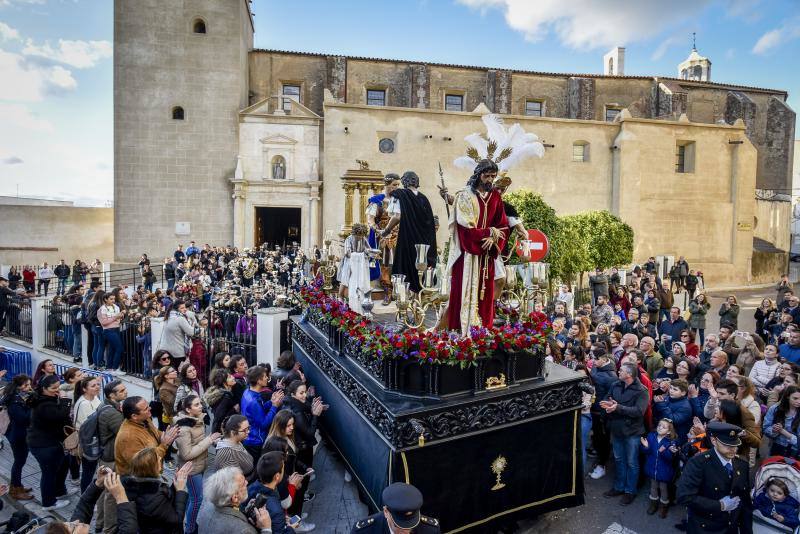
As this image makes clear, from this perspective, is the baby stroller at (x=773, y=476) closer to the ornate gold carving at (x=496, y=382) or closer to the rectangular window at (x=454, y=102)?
the ornate gold carving at (x=496, y=382)

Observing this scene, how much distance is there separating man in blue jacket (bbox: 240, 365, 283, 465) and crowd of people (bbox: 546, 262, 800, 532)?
3.52m

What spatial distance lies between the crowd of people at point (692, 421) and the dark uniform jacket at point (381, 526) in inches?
93.7

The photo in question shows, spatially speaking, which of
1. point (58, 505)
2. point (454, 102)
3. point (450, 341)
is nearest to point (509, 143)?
point (450, 341)

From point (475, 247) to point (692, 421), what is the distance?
10.3 feet

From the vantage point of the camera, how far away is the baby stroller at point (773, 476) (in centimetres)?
432

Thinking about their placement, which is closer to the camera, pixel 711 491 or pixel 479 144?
pixel 711 491

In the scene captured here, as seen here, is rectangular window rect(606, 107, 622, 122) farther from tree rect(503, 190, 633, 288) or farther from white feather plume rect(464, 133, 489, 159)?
white feather plume rect(464, 133, 489, 159)

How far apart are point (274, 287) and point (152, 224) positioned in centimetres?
1529

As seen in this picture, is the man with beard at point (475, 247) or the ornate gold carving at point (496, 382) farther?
the man with beard at point (475, 247)

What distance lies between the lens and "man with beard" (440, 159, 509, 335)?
532 centimetres

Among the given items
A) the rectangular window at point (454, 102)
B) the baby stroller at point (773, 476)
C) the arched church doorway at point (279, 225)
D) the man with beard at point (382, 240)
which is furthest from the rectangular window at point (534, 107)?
the baby stroller at point (773, 476)

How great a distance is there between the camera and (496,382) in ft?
16.6

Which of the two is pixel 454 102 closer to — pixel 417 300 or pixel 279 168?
pixel 279 168

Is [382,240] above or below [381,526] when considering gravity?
above
